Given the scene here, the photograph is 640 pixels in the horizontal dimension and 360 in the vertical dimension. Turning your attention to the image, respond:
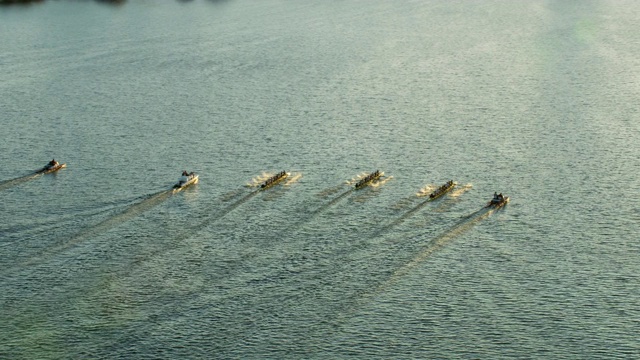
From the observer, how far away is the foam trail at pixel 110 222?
102 meters

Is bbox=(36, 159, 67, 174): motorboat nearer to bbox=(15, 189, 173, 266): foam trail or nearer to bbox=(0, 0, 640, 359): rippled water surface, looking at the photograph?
bbox=(0, 0, 640, 359): rippled water surface

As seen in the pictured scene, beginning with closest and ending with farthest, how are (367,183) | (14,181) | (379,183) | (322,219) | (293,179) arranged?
(322,219)
(367,183)
(379,183)
(293,179)
(14,181)

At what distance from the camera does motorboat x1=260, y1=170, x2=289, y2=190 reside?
398 ft

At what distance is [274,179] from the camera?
403 feet

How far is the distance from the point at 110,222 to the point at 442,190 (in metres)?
38.9

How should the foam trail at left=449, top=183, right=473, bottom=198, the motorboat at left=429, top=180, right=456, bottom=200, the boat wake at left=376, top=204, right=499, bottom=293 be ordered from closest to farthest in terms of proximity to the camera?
the boat wake at left=376, top=204, right=499, bottom=293 → the motorboat at left=429, top=180, right=456, bottom=200 → the foam trail at left=449, top=183, right=473, bottom=198

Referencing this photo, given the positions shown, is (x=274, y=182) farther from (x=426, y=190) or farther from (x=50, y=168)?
(x=50, y=168)

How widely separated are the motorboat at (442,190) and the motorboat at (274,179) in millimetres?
19325

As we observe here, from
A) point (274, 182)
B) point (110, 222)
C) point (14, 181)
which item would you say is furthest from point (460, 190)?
point (14, 181)

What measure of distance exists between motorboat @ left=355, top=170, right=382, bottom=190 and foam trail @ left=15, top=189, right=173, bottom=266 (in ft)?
75.0

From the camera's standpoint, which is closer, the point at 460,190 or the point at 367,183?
the point at 460,190

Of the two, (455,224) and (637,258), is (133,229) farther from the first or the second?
(637,258)

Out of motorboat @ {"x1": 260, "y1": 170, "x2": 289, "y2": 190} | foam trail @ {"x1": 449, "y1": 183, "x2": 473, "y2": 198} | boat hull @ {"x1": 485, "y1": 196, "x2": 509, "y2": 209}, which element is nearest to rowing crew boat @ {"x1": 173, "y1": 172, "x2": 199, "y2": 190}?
motorboat @ {"x1": 260, "y1": 170, "x2": 289, "y2": 190}

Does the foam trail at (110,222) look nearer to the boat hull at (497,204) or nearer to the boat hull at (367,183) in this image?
the boat hull at (367,183)
